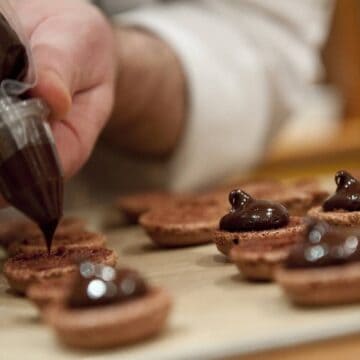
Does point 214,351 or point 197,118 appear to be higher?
point 214,351

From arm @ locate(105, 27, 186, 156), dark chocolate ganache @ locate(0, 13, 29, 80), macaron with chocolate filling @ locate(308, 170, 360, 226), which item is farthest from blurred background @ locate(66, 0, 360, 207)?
dark chocolate ganache @ locate(0, 13, 29, 80)

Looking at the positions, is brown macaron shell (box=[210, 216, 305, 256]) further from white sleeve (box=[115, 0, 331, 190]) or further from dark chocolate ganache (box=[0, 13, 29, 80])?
white sleeve (box=[115, 0, 331, 190])

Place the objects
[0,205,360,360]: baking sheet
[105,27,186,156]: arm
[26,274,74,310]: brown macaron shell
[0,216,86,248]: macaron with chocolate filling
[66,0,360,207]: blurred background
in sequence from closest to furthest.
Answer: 1. [0,205,360,360]: baking sheet
2. [26,274,74,310]: brown macaron shell
3. [0,216,86,248]: macaron with chocolate filling
4. [105,27,186,156]: arm
5. [66,0,360,207]: blurred background

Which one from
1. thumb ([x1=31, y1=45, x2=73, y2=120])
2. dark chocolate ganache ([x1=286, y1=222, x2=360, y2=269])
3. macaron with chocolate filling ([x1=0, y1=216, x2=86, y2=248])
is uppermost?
thumb ([x1=31, y1=45, x2=73, y2=120])

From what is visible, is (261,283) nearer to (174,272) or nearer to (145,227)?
(174,272)

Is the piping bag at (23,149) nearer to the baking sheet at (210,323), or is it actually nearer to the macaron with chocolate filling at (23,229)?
the baking sheet at (210,323)

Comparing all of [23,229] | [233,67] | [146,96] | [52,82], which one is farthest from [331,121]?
[52,82]

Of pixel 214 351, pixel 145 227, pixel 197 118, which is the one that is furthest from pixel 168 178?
pixel 214 351
